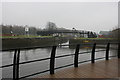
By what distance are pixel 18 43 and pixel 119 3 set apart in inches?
769

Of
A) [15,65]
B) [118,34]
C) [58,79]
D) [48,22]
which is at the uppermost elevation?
[48,22]

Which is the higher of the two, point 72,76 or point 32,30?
point 32,30

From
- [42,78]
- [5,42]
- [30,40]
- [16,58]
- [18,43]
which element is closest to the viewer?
[16,58]

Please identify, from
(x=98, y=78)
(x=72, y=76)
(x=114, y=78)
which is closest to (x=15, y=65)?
(x=72, y=76)

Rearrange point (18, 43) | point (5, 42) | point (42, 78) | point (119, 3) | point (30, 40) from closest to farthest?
1. point (42, 78)
2. point (119, 3)
3. point (5, 42)
4. point (18, 43)
5. point (30, 40)

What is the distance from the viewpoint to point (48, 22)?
65125mm

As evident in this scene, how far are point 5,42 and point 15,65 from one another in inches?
830

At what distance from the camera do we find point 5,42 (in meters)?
22.3

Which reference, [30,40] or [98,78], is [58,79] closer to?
[98,78]

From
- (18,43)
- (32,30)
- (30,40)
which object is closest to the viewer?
(18,43)

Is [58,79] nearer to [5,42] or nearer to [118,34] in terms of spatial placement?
[118,34]

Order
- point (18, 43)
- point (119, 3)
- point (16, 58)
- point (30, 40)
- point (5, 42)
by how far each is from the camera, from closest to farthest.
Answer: point (16, 58)
point (119, 3)
point (5, 42)
point (18, 43)
point (30, 40)

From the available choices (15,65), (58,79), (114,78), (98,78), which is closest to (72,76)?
(58,79)

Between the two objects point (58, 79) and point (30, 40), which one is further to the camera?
point (30, 40)
